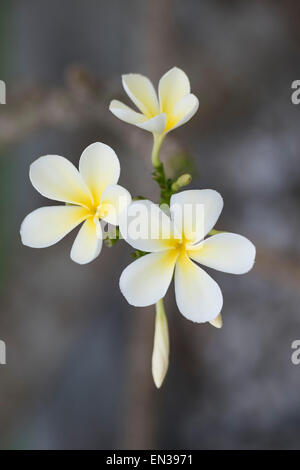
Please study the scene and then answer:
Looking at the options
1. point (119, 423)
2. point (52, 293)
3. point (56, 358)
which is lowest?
point (119, 423)

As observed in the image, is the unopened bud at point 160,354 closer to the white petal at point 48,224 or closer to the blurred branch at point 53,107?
the white petal at point 48,224

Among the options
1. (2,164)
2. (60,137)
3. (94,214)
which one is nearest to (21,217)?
(2,164)

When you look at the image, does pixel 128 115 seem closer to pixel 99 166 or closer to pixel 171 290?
pixel 99 166

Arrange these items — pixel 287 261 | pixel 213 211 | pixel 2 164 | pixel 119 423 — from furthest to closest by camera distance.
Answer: pixel 119 423 → pixel 2 164 → pixel 287 261 → pixel 213 211

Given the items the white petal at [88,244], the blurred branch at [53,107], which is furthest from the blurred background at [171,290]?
the white petal at [88,244]

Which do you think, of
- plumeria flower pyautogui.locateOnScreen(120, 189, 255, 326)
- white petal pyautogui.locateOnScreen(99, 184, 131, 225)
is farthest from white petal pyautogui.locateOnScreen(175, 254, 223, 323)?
white petal pyautogui.locateOnScreen(99, 184, 131, 225)

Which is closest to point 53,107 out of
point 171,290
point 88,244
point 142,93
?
point 142,93

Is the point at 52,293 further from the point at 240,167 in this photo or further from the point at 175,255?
the point at 175,255
